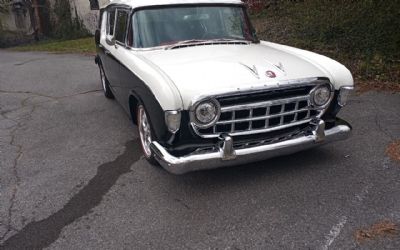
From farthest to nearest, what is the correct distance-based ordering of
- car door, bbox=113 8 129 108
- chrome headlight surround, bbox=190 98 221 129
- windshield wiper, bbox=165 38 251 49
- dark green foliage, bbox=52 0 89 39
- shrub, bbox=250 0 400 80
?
dark green foliage, bbox=52 0 89 39
shrub, bbox=250 0 400 80
car door, bbox=113 8 129 108
windshield wiper, bbox=165 38 251 49
chrome headlight surround, bbox=190 98 221 129

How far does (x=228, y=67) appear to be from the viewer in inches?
146

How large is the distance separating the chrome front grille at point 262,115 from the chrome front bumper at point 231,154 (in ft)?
0.51

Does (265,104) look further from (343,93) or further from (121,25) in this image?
(121,25)

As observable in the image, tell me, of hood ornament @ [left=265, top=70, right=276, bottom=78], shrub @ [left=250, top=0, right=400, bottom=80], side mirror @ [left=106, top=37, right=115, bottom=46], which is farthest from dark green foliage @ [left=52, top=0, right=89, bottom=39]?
hood ornament @ [left=265, top=70, right=276, bottom=78]

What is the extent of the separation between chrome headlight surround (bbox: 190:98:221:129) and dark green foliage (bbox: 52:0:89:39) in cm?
1870

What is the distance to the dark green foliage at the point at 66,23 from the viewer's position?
2086 centimetres

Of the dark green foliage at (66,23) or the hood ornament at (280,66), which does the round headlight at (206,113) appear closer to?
the hood ornament at (280,66)

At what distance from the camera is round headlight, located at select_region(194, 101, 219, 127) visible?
3348mm

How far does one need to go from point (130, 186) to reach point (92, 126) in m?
2.08

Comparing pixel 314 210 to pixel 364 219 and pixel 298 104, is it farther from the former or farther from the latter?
pixel 298 104

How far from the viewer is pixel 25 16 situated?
2569cm

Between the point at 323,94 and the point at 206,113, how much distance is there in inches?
46.4

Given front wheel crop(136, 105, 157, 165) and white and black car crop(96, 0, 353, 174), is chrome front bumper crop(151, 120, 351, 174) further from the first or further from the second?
front wheel crop(136, 105, 157, 165)

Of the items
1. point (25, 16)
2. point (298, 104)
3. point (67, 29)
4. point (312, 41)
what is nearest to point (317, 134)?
point (298, 104)
